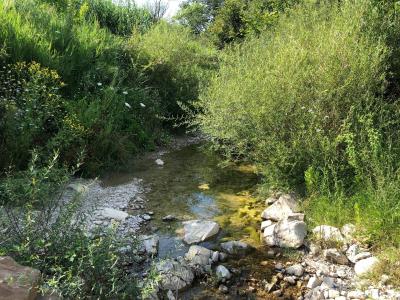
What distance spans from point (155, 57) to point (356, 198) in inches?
253

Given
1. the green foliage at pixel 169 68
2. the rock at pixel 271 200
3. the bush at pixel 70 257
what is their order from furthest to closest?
the green foliage at pixel 169 68, the rock at pixel 271 200, the bush at pixel 70 257

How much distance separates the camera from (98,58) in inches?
360

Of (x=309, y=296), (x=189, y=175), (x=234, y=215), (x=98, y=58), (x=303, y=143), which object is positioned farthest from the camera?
(x=98, y=58)

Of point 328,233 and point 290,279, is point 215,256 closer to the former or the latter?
point 290,279

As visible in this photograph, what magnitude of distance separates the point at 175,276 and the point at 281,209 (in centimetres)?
216

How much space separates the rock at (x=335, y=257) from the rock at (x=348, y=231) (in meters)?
0.25

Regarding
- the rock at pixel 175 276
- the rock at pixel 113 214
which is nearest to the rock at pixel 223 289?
the rock at pixel 175 276

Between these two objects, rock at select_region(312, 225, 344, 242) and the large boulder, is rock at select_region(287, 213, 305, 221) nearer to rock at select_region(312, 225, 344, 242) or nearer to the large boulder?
rock at select_region(312, 225, 344, 242)

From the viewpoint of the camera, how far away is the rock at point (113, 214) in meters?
5.64

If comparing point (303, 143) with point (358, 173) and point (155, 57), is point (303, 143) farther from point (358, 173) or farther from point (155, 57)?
point (155, 57)

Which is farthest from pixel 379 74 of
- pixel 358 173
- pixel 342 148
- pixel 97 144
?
pixel 97 144

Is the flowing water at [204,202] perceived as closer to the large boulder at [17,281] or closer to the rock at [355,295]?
the rock at [355,295]

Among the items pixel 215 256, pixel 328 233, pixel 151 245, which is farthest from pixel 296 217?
pixel 151 245

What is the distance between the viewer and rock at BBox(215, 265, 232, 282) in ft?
14.7
